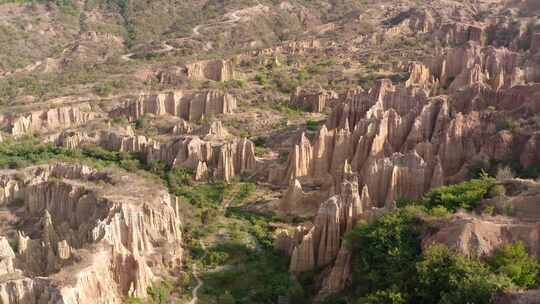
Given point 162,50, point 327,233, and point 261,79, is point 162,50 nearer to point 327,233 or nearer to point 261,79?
point 261,79

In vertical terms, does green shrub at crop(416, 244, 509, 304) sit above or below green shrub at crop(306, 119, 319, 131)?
above

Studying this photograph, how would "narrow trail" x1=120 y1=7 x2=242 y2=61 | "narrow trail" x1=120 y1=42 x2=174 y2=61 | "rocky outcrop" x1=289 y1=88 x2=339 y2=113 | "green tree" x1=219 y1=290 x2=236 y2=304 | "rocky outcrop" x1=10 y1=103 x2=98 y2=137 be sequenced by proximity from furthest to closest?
"narrow trail" x1=120 y1=7 x2=242 y2=61 → "narrow trail" x1=120 y1=42 x2=174 y2=61 → "rocky outcrop" x1=289 y1=88 x2=339 y2=113 → "rocky outcrop" x1=10 y1=103 x2=98 y2=137 → "green tree" x1=219 y1=290 x2=236 y2=304

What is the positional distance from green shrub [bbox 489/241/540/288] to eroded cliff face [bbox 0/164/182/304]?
1472 centimetres

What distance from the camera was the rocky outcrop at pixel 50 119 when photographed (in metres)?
60.8

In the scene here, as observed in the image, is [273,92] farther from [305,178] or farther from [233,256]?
[233,256]

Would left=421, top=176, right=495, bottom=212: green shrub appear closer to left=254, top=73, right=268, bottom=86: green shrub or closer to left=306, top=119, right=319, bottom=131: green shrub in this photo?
left=306, top=119, right=319, bottom=131: green shrub

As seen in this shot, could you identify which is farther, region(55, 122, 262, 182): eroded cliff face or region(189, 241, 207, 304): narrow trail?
region(55, 122, 262, 182): eroded cliff face

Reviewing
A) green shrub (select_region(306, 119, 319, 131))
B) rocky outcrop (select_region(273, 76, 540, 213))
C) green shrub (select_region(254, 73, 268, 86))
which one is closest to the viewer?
rocky outcrop (select_region(273, 76, 540, 213))

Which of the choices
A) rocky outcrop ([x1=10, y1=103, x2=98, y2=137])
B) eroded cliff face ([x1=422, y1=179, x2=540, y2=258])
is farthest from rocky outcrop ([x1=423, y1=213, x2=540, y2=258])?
rocky outcrop ([x1=10, y1=103, x2=98, y2=137])

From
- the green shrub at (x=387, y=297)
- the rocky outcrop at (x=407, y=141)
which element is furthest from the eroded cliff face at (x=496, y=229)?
the rocky outcrop at (x=407, y=141)

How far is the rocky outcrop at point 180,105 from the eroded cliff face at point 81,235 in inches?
917

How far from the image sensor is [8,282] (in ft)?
81.7

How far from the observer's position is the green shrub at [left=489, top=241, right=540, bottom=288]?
2153cm

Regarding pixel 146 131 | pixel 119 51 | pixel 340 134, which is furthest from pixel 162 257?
pixel 119 51
